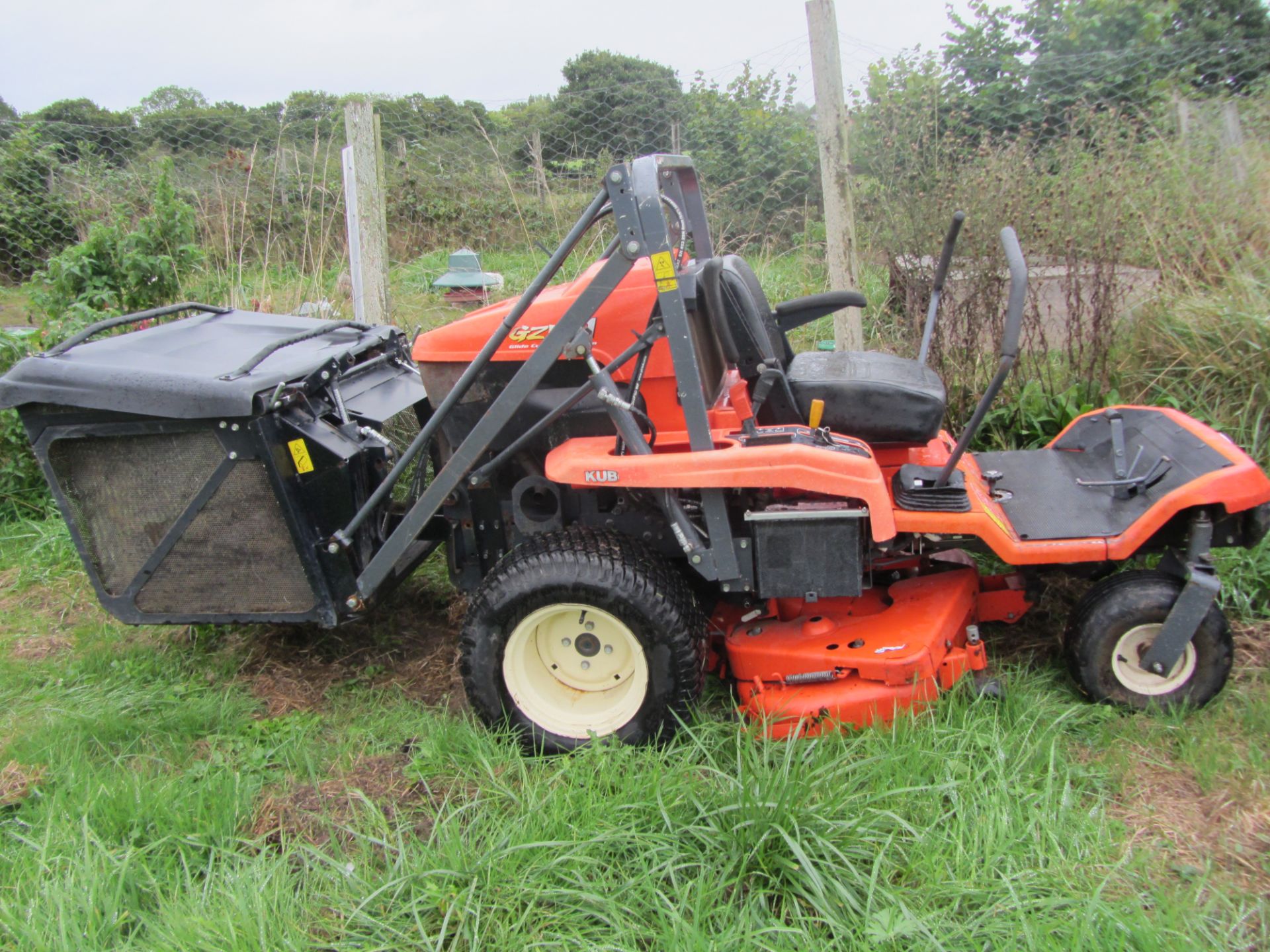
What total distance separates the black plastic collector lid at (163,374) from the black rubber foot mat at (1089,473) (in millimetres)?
2262

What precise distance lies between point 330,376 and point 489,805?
1407 millimetres

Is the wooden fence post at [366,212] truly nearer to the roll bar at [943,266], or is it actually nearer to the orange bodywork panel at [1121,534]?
the roll bar at [943,266]

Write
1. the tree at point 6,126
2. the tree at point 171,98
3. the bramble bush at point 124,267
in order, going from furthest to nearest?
the tree at point 171,98, the tree at point 6,126, the bramble bush at point 124,267

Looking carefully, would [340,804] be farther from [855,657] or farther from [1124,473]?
[1124,473]

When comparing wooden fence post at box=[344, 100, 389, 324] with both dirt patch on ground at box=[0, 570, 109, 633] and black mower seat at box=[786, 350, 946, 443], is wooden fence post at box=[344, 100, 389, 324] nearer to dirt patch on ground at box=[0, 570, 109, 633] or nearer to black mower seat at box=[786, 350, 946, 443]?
dirt patch on ground at box=[0, 570, 109, 633]

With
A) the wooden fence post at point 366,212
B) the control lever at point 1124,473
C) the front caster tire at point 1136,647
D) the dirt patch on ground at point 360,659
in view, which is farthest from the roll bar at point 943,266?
the wooden fence post at point 366,212

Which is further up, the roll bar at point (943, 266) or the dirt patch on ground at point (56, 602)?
the roll bar at point (943, 266)

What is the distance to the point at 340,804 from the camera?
2514 mm

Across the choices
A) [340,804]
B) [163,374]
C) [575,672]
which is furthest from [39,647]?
[575,672]

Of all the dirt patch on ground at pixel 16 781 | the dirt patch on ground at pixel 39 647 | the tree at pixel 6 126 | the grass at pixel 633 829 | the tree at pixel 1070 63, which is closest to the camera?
the grass at pixel 633 829

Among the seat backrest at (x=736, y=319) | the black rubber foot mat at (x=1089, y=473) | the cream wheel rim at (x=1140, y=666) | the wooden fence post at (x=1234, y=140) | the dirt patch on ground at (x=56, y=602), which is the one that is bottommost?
the cream wheel rim at (x=1140, y=666)

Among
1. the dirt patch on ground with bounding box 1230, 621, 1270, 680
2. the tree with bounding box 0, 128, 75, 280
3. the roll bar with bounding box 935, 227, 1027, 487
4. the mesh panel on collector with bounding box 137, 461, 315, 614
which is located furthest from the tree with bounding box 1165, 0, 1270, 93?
the tree with bounding box 0, 128, 75, 280

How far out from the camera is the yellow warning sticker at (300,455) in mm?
2725

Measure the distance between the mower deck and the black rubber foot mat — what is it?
Result: 318 millimetres
